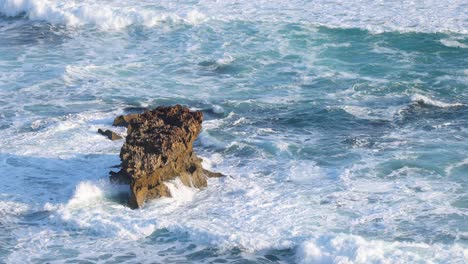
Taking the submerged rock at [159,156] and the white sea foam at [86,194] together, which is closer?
the submerged rock at [159,156]

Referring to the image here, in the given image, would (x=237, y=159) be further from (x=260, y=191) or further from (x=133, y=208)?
(x=133, y=208)

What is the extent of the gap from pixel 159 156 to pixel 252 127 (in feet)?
11.3

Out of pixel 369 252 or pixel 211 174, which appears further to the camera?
pixel 211 174

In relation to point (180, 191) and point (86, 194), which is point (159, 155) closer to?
point (180, 191)

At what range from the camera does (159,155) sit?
39.8ft

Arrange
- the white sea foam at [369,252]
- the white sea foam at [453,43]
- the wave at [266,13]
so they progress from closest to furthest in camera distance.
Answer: the white sea foam at [369,252] < the white sea foam at [453,43] < the wave at [266,13]

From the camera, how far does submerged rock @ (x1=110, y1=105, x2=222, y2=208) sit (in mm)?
12008

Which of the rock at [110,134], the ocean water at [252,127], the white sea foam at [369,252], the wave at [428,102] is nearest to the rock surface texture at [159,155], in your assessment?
the ocean water at [252,127]

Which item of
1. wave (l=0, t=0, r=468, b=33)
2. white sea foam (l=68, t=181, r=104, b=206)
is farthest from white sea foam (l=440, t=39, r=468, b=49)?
white sea foam (l=68, t=181, r=104, b=206)

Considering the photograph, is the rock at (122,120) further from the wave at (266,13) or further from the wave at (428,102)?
the wave at (266,13)

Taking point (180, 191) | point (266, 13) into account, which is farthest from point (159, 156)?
point (266, 13)

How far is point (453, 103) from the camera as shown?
16234 mm

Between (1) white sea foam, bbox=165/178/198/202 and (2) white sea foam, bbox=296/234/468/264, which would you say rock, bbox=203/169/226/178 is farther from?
(2) white sea foam, bbox=296/234/468/264

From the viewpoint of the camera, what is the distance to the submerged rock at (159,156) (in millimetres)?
12008
